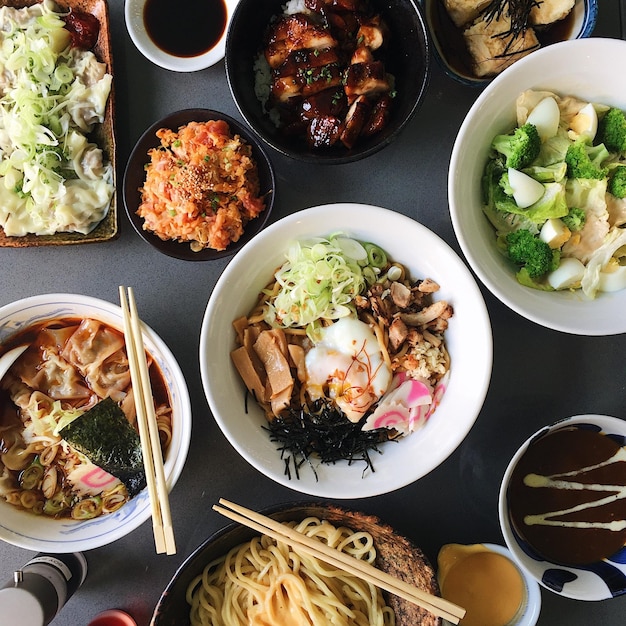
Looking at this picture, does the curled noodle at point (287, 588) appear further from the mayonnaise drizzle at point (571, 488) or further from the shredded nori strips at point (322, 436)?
the mayonnaise drizzle at point (571, 488)

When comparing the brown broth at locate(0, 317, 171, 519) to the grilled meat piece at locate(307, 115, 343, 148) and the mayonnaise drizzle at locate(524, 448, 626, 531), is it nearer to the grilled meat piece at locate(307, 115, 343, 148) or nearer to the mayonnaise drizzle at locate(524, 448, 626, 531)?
the grilled meat piece at locate(307, 115, 343, 148)

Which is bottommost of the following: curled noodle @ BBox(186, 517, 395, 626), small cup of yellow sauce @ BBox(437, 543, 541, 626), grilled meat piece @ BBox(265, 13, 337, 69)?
curled noodle @ BBox(186, 517, 395, 626)

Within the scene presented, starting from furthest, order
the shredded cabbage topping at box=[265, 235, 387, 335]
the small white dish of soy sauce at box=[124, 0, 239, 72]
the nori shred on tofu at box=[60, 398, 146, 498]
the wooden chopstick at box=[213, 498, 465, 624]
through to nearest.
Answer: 1. the small white dish of soy sauce at box=[124, 0, 239, 72]
2. the nori shred on tofu at box=[60, 398, 146, 498]
3. the shredded cabbage topping at box=[265, 235, 387, 335]
4. the wooden chopstick at box=[213, 498, 465, 624]

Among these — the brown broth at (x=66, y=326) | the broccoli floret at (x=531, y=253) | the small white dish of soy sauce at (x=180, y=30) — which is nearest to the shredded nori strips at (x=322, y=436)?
the brown broth at (x=66, y=326)

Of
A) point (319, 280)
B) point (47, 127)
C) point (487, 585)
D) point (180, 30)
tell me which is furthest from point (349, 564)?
point (180, 30)

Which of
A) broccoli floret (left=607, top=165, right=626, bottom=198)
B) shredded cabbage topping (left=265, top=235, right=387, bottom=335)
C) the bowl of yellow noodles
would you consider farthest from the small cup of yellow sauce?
broccoli floret (left=607, top=165, right=626, bottom=198)

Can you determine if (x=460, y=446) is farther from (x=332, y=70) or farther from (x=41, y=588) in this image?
(x=41, y=588)

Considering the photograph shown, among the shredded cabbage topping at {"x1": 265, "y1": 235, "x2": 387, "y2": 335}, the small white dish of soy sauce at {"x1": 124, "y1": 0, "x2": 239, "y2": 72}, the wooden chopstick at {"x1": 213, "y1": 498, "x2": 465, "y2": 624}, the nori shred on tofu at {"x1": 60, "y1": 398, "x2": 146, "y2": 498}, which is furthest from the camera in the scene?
the small white dish of soy sauce at {"x1": 124, "y1": 0, "x2": 239, "y2": 72}
